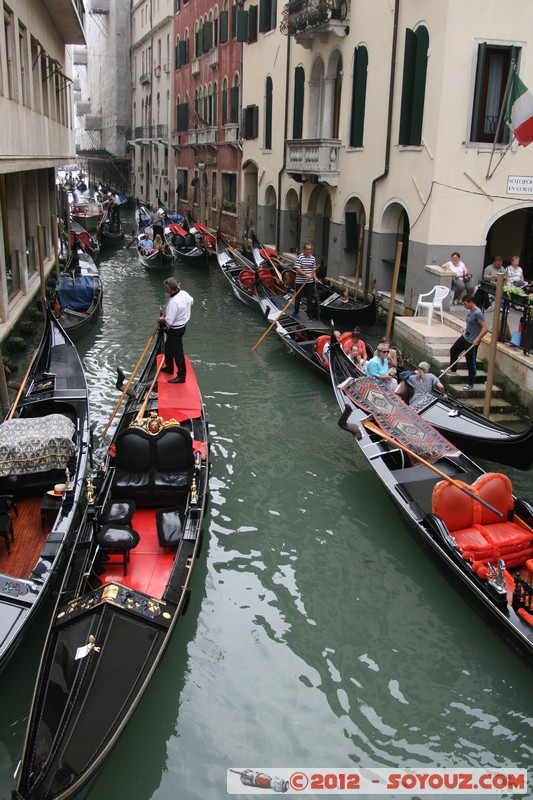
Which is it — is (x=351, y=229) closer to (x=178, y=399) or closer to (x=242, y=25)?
(x=178, y=399)

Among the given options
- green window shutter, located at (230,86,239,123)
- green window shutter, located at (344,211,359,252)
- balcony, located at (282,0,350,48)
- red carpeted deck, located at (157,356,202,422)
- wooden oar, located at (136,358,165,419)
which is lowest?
red carpeted deck, located at (157,356,202,422)

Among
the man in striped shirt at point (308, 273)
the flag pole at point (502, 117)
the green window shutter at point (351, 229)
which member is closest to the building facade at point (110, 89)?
the green window shutter at point (351, 229)

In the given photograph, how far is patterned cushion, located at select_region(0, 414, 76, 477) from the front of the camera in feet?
14.8

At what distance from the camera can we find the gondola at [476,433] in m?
Result: 5.44

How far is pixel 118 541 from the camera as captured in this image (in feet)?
12.8

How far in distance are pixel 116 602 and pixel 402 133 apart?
27.3 ft

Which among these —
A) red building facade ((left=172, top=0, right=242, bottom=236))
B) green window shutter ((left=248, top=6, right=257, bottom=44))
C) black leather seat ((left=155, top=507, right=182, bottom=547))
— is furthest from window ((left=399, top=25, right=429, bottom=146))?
red building facade ((left=172, top=0, right=242, bottom=236))

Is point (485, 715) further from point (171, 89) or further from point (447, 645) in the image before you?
point (171, 89)

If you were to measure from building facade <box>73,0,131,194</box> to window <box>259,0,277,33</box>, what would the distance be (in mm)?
17787

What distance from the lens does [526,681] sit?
385cm

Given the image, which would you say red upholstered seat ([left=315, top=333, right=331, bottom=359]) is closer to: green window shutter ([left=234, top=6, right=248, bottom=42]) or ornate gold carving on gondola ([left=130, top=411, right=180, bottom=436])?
ornate gold carving on gondola ([left=130, top=411, right=180, bottom=436])

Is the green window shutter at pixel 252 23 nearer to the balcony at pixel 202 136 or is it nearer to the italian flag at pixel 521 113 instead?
the balcony at pixel 202 136

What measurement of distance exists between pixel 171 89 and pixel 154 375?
2234 cm

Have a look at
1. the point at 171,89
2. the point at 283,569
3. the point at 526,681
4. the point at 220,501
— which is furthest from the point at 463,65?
the point at 171,89
